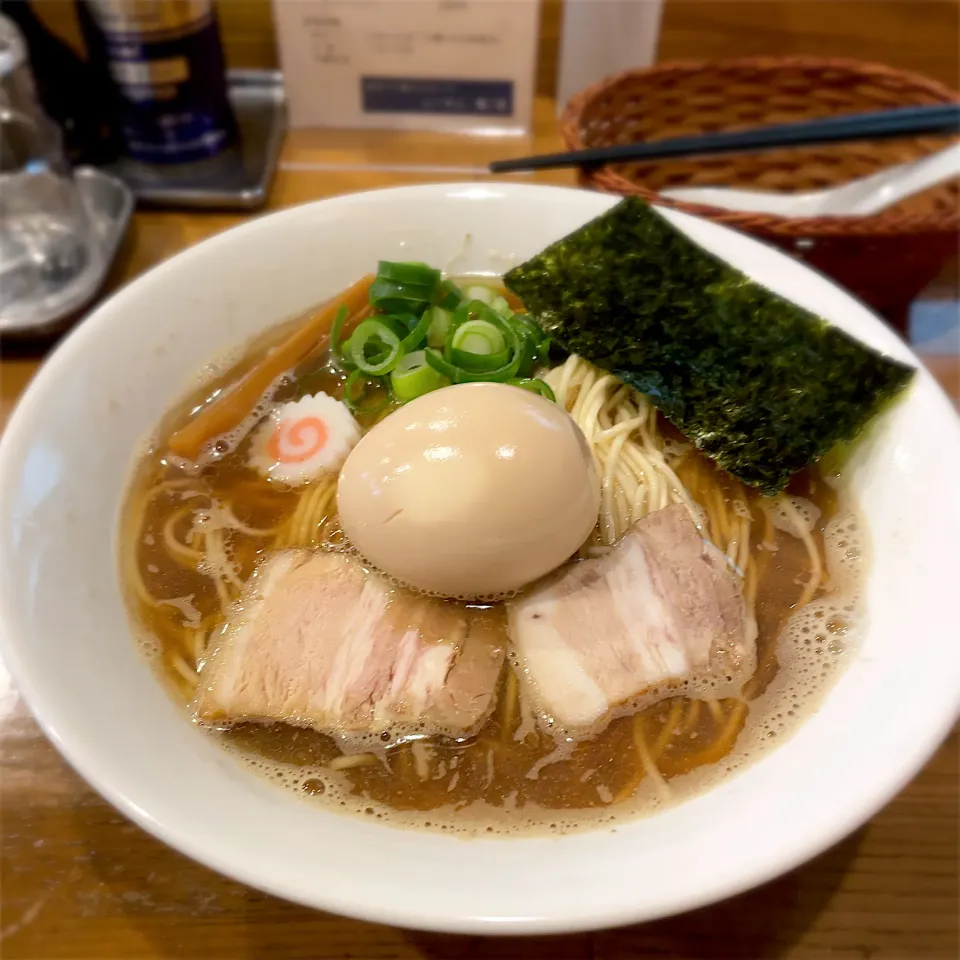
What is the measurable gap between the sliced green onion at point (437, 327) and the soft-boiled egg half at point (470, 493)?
0.35 metres

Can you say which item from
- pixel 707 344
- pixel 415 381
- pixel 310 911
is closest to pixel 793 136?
pixel 707 344

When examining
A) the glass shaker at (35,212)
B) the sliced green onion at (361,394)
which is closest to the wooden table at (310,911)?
the sliced green onion at (361,394)

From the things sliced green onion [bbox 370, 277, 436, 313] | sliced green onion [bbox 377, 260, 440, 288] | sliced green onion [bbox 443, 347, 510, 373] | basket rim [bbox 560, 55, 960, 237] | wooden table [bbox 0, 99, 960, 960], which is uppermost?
basket rim [bbox 560, 55, 960, 237]

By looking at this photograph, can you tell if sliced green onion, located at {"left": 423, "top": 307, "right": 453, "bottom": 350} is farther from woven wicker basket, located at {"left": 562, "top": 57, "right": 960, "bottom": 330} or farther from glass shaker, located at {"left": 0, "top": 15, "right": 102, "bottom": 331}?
glass shaker, located at {"left": 0, "top": 15, "right": 102, "bottom": 331}

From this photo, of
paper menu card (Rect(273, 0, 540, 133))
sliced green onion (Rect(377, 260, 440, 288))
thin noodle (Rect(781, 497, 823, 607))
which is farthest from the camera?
paper menu card (Rect(273, 0, 540, 133))

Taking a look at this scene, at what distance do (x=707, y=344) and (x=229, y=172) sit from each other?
1.49 m

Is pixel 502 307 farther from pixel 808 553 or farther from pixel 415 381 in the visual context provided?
pixel 808 553

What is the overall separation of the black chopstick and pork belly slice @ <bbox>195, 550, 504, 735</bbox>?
1109 mm

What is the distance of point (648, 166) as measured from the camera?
207 centimetres

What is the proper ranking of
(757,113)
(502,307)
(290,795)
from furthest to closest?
1. (757,113)
2. (502,307)
3. (290,795)

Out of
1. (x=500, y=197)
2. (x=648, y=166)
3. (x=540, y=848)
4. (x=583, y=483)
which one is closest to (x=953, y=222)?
(x=648, y=166)

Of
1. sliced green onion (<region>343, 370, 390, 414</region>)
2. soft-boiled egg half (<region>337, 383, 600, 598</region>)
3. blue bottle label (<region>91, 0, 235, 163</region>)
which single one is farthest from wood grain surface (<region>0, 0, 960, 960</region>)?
blue bottle label (<region>91, 0, 235, 163</region>)

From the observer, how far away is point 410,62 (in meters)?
2.21

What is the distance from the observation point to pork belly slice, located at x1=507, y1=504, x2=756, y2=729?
1.17 metres
